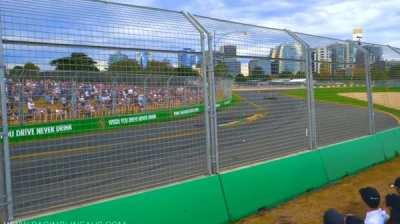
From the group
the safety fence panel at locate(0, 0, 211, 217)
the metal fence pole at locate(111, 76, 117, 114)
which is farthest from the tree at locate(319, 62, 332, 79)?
the metal fence pole at locate(111, 76, 117, 114)

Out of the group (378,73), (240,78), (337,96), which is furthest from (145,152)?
(378,73)

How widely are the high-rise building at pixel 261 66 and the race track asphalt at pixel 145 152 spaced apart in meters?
0.33

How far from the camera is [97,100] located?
536 centimetres

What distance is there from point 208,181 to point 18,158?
2.59 m

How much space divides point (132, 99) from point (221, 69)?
70.9 inches

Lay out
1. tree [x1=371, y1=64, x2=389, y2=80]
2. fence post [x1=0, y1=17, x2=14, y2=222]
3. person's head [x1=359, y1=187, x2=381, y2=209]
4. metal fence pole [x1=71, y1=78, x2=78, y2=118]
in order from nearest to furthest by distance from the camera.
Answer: fence post [x1=0, y1=17, x2=14, y2=222] → metal fence pole [x1=71, y1=78, x2=78, y2=118] → person's head [x1=359, y1=187, x2=381, y2=209] → tree [x1=371, y1=64, x2=389, y2=80]

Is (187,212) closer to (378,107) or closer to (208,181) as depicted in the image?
(208,181)

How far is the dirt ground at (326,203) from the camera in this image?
281 inches

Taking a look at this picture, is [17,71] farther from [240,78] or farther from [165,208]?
[240,78]

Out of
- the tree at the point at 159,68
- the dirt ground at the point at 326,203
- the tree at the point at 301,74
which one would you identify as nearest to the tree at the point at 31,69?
the tree at the point at 159,68

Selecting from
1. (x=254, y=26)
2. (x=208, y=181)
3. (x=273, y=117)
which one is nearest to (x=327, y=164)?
(x=273, y=117)

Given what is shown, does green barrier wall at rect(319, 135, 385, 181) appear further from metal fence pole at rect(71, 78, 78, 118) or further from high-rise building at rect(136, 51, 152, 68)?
metal fence pole at rect(71, 78, 78, 118)

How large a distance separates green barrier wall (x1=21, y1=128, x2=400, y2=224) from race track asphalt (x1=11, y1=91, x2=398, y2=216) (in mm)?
170

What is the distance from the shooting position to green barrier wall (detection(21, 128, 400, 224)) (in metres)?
5.59
